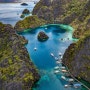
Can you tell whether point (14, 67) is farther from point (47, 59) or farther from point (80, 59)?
point (47, 59)

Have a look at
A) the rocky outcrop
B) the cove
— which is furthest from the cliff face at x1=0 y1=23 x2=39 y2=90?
the rocky outcrop

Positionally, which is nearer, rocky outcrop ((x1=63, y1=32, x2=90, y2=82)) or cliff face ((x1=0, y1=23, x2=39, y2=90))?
cliff face ((x1=0, y1=23, x2=39, y2=90))

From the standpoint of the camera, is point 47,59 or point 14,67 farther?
point 47,59

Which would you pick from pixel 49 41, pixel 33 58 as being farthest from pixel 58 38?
pixel 33 58

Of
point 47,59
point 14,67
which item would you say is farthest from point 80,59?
point 14,67

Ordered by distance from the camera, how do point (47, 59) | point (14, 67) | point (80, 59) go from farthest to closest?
point (47, 59)
point (80, 59)
point (14, 67)

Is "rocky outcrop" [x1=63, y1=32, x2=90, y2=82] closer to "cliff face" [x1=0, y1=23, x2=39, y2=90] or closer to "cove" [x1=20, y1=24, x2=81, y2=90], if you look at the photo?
"cove" [x1=20, y1=24, x2=81, y2=90]

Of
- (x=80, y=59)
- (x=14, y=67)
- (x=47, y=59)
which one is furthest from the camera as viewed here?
(x=47, y=59)
